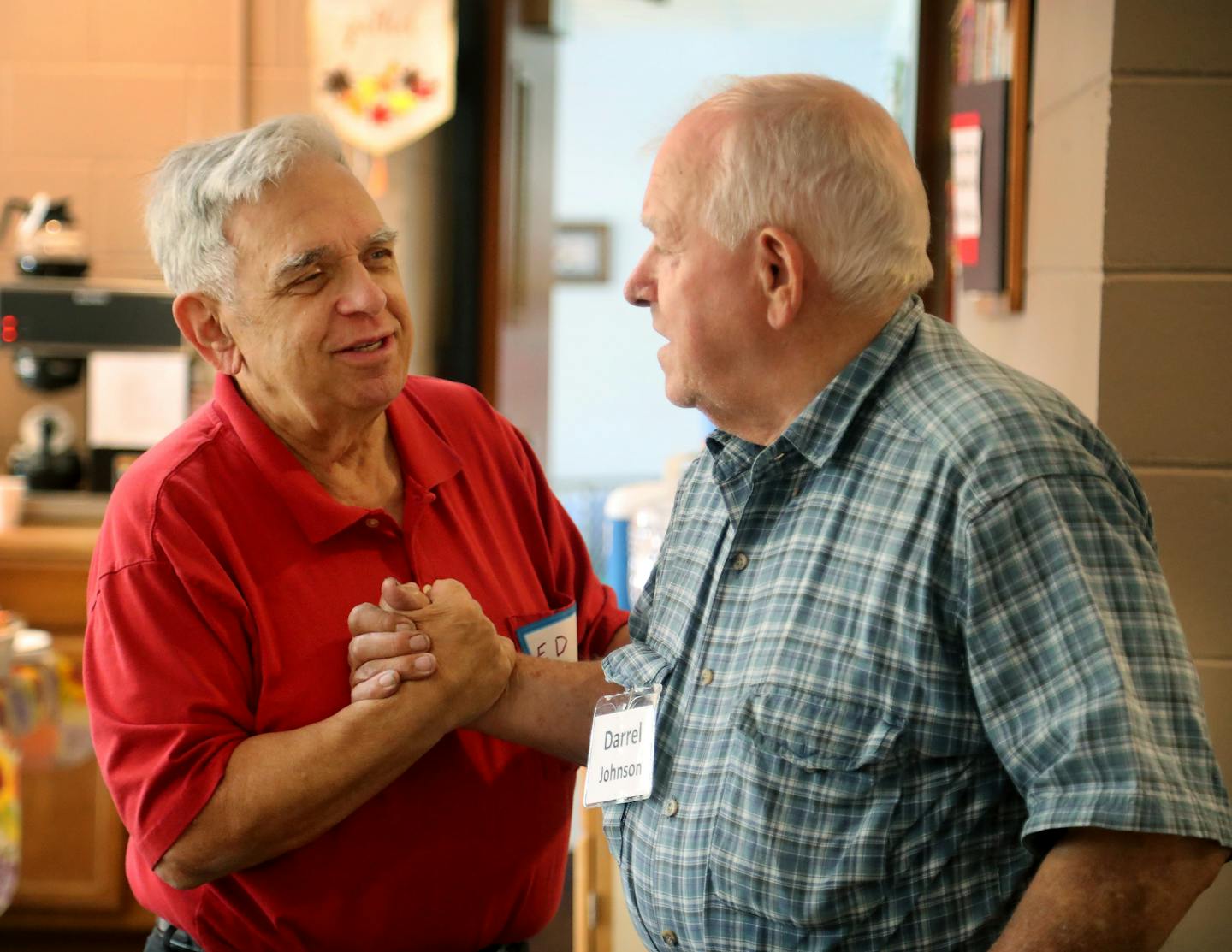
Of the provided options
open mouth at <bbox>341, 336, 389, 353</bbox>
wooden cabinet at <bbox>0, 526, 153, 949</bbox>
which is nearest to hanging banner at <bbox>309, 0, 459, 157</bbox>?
wooden cabinet at <bbox>0, 526, 153, 949</bbox>

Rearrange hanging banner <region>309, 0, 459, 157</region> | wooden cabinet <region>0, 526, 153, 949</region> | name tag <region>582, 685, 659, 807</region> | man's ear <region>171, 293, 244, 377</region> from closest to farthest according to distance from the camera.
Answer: name tag <region>582, 685, 659, 807</region> < man's ear <region>171, 293, 244, 377</region> < wooden cabinet <region>0, 526, 153, 949</region> < hanging banner <region>309, 0, 459, 157</region>

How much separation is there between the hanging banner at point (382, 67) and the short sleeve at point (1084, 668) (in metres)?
3.14

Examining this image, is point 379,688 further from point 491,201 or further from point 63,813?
point 491,201

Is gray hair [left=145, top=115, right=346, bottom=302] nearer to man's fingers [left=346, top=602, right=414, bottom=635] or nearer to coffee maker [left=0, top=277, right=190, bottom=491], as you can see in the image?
man's fingers [left=346, top=602, right=414, bottom=635]

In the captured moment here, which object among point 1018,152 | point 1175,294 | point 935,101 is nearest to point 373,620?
point 1175,294

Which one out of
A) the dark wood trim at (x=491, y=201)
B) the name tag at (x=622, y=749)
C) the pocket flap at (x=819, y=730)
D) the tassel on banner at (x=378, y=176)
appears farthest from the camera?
the dark wood trim at (x=491, y=201)

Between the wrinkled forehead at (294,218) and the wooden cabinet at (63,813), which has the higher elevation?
the wrinkled forehead at (294,218)

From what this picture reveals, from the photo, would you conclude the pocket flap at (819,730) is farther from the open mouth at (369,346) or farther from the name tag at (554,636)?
the open mouth at (369,346)

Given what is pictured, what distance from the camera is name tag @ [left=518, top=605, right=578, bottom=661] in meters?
1.65

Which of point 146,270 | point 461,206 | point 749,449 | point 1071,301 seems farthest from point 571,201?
point 749,449

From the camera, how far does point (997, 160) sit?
2332 millimetres

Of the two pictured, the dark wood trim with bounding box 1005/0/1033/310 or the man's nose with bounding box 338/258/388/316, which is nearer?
the man's nose with bounding box 338/258/388/316

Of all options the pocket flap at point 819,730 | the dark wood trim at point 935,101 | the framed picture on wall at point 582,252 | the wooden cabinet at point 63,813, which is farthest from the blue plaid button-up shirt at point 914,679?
the framed picture on wall at point 582,252

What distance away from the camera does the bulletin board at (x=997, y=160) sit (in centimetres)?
226
